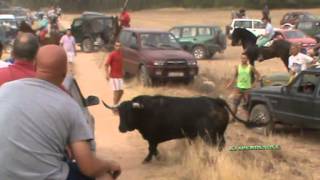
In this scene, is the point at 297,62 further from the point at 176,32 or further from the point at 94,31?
the point at 94,31

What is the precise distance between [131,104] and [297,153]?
429 centimetres

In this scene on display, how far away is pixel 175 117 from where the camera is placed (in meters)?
10.3

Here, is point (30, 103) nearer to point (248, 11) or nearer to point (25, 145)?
point (25, 145)

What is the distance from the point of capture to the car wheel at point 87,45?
34.3 m

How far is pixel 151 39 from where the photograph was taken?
861 inches

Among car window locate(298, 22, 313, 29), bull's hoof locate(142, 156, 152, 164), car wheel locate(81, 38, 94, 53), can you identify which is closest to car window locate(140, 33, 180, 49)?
bull's hoof locate(142, 156, 152, 164)

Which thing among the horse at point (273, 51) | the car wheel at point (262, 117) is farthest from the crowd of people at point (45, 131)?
the horse at point (273, 51)

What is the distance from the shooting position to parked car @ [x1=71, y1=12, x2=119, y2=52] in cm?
3384

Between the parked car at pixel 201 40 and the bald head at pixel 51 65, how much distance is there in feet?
94.6

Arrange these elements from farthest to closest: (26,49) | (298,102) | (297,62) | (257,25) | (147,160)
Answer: (257,25) → (297,62) → (298,102) → (147,160) → (26,49)

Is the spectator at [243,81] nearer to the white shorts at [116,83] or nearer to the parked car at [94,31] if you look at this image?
the white shorts at [116,83]

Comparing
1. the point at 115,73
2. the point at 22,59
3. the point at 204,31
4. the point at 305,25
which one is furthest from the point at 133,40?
the point at 305,25

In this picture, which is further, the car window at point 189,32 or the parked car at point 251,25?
the parked car at point 251,25

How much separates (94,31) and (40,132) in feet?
101
